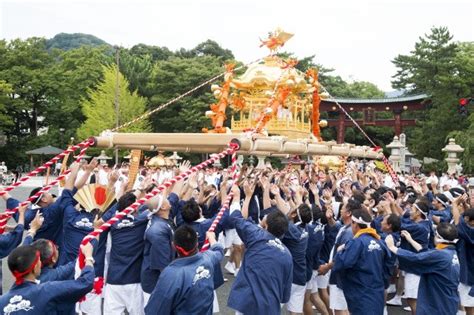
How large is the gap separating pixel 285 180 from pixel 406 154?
28.5m

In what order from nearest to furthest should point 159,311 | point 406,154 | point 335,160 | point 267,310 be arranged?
point 159,311 < point 267,310 < point 335,160 < point 406,154

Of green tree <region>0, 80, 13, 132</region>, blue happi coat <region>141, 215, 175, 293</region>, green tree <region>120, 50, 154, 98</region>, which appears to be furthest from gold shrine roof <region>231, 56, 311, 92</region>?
green tree <region>120, 50, 154, 98</region>

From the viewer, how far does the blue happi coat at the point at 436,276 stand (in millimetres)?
5223

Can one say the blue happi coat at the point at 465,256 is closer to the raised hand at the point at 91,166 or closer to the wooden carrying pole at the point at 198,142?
the wooden carrying pole at the point at 198,142

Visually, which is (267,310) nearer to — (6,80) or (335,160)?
(335,160)

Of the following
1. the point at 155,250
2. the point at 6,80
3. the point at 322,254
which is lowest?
the point at 322,254

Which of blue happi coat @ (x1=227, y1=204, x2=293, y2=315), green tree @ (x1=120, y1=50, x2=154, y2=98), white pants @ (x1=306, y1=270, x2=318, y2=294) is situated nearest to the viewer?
blue happi coat @ (x1=227, y1=204, x2=293, y2=315)

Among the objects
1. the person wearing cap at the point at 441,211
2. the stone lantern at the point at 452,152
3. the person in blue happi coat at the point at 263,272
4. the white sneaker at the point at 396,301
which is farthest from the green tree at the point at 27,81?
the person in blue happi coat at the point at 263,272

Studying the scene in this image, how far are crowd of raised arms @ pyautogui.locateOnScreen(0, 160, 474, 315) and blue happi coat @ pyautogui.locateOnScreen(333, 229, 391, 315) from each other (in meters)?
0.01

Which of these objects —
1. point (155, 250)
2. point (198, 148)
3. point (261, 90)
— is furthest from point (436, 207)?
point (261, 90)

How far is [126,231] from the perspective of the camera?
550 cm

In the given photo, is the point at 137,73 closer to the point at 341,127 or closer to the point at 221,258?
the point at 341,127

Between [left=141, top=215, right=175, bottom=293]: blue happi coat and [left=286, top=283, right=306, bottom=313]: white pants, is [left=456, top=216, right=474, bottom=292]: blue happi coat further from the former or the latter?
[left=141, top=215, right=175, bottom=293]: blue happi coat

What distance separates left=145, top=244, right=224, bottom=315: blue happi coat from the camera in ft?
12.2
